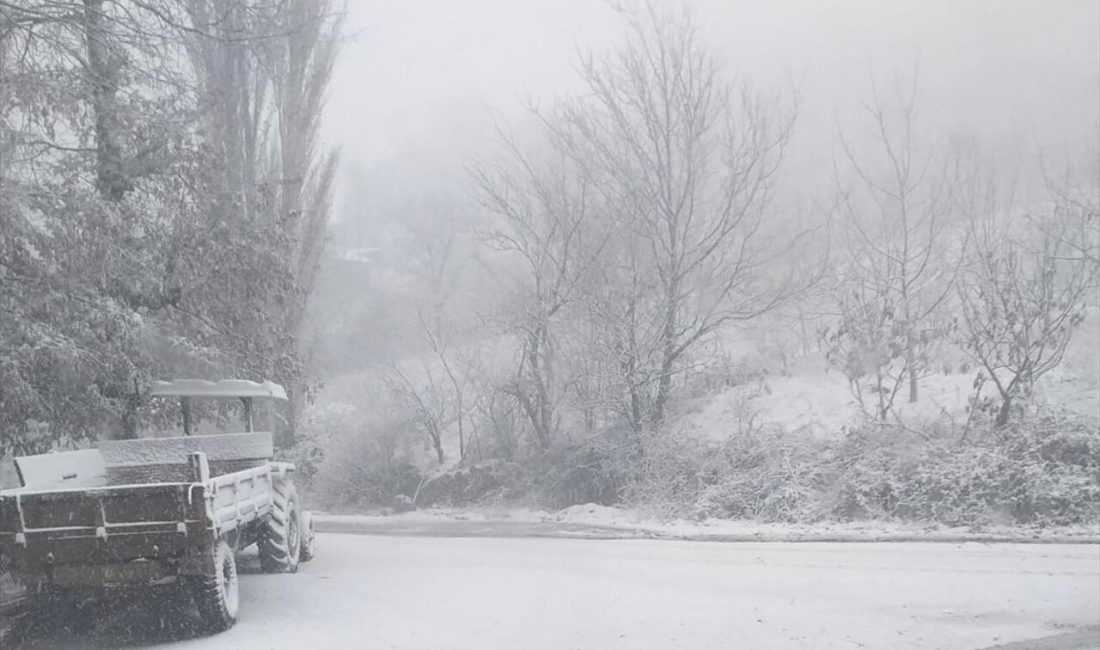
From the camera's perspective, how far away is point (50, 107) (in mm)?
9836

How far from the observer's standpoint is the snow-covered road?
7.14m

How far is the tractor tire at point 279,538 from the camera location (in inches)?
412

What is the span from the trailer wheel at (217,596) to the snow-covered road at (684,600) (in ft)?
0.56

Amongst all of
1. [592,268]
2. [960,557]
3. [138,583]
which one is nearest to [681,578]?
[960,557]

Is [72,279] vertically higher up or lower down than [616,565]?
higher up

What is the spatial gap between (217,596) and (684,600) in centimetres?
389

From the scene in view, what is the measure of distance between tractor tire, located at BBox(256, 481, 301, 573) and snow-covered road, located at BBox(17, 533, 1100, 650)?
0.18 m

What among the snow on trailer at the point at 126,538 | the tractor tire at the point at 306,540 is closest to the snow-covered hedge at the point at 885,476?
the tractor tire at the point at 306,540

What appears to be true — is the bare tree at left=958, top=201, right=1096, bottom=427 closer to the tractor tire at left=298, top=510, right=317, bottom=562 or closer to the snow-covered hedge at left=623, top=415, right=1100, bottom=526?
the snow-covered hedge at left=623, top=415, right=1100, bottom=526

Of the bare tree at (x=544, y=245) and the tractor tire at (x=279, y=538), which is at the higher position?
the bare tree at (x=544, y=245)

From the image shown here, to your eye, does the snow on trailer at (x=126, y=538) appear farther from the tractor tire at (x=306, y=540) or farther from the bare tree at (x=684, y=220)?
the bare tree at (x=684, y=220)

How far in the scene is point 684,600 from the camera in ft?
27.9

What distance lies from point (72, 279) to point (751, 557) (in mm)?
8239

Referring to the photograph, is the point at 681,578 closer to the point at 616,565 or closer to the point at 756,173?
the point at 616,565
